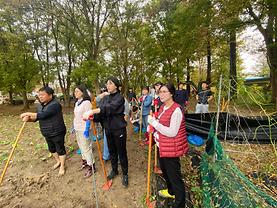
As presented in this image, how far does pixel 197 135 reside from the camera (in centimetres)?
575

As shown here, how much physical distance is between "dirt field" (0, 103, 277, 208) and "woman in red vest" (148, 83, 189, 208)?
75 centimetres

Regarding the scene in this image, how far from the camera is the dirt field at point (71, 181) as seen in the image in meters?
3.16

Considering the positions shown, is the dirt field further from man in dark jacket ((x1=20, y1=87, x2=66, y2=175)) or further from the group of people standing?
man in dark jacket ((x1=20, y1=87, x2=66, y2=175))

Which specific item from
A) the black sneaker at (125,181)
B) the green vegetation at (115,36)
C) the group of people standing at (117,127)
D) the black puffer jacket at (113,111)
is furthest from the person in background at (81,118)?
the green vegetation at (115,36)

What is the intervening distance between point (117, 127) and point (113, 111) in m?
0.26

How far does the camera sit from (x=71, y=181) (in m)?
3.70

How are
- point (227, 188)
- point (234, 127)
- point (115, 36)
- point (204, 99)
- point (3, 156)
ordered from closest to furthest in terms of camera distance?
point (227, 188) → point (3, 156) → point (234, 127) → point (204, 99) → point (115, 36)

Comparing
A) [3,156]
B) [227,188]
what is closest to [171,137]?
[227,188]

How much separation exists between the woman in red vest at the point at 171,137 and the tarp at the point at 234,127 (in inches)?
127

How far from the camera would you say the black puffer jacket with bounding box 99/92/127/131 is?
3.19 m

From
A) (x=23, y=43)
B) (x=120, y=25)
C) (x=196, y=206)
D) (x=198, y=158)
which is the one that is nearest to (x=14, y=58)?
(x=23, y=43)

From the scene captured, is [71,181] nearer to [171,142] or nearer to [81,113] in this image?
[81,113]

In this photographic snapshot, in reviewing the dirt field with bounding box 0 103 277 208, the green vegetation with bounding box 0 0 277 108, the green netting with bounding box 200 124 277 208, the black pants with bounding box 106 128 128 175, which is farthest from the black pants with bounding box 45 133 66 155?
the green vegetation with bounding box 0 0 277 108

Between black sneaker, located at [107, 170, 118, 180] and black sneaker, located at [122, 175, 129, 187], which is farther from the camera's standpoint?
black sneaker, located at [107, 170, 118, 180]
